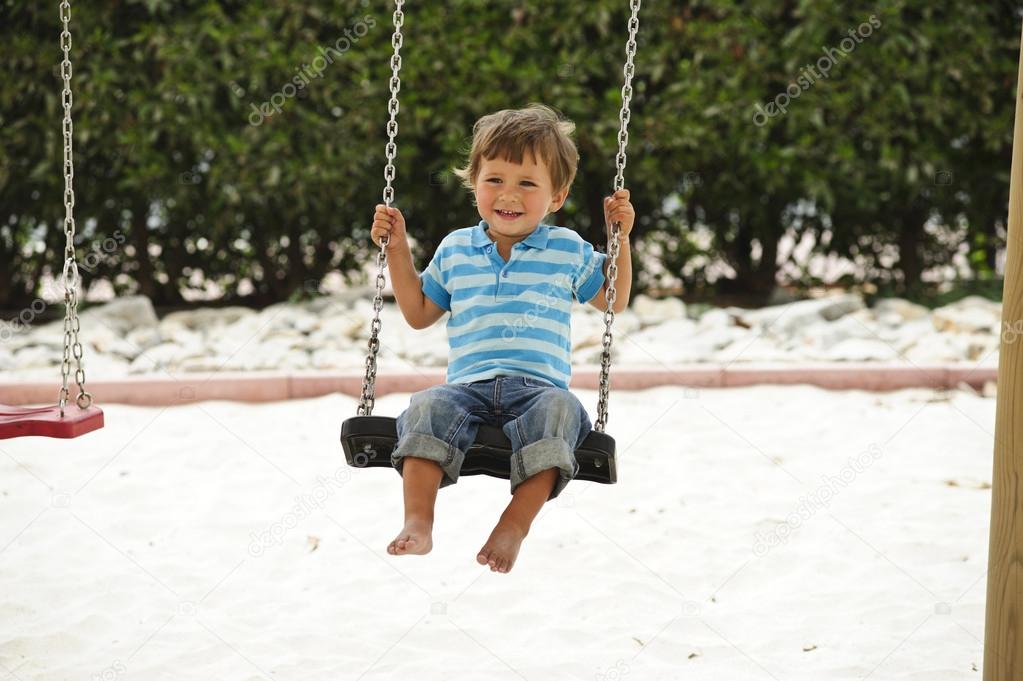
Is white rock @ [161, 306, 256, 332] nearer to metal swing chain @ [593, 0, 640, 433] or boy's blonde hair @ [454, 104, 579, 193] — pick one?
boy's blonde hair @ [454, 104, 579, 193]

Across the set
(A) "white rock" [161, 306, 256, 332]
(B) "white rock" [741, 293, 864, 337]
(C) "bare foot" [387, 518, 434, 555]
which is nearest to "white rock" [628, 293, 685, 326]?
(B) "white rock" [741, 293, 864, 337]

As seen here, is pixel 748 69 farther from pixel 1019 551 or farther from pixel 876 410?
pixel 1019 551

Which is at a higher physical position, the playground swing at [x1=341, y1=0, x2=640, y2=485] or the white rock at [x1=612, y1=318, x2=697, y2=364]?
the playground swing at [x1=341, y1=0, x2=640, y2=485]

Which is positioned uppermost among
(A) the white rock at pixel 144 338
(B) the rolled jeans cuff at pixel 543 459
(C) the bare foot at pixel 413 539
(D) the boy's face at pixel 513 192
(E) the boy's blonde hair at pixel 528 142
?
(E) the boy's blonde hair at pixel 528 142

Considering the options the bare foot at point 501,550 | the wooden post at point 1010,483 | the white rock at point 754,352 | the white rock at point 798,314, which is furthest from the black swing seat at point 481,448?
the white rock at point 798,314

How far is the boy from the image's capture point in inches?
108

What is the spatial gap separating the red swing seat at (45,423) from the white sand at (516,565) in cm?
67

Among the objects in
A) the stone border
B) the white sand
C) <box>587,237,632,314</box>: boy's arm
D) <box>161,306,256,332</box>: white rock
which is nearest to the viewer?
<box>587,237,632,314</box>: boy's arm

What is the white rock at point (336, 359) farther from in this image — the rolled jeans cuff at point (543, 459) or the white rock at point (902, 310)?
the rolled jeans cuff at point (543, 459)

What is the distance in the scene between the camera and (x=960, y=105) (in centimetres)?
700

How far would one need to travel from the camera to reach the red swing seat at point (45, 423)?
291cm

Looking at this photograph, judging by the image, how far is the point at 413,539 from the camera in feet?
8.60

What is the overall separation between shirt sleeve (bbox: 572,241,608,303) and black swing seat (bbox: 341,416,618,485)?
0.42m

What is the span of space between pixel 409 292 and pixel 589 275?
473 millimetres
